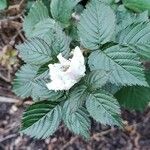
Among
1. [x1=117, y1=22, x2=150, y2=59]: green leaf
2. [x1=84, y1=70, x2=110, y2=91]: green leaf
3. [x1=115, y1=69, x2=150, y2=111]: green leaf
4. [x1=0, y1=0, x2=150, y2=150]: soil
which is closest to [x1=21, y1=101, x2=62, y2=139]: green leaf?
[x1=84, y1=70, x2=110, y2=91]: green leaf

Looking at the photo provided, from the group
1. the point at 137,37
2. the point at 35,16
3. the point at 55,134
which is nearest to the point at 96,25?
the point at 137,37

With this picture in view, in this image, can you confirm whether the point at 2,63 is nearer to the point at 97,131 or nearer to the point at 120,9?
the point at 97,131

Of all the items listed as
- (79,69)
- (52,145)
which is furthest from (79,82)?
(52,145)

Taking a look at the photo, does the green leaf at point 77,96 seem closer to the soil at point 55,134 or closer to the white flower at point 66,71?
the white flower at point 66,71

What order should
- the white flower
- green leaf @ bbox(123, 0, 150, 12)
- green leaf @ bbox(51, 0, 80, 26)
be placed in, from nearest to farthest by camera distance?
the white flower
green leaf @ bbox(51, 0, 80, 26)
green leaf @ bbox(123, 0, 150, 12)

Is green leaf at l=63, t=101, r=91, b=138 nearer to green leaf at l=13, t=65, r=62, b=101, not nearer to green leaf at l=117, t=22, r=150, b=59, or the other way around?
green leaf at l=13, t=65, r=62, b=101

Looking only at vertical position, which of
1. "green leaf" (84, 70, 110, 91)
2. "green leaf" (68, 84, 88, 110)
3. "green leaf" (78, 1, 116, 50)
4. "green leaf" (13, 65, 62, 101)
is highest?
"green leaf" (78, 1, 116, 50)

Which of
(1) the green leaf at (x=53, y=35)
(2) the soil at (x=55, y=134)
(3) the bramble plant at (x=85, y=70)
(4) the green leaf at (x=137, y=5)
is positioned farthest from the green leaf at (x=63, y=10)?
(2) the soil at (x=55, y=134)
